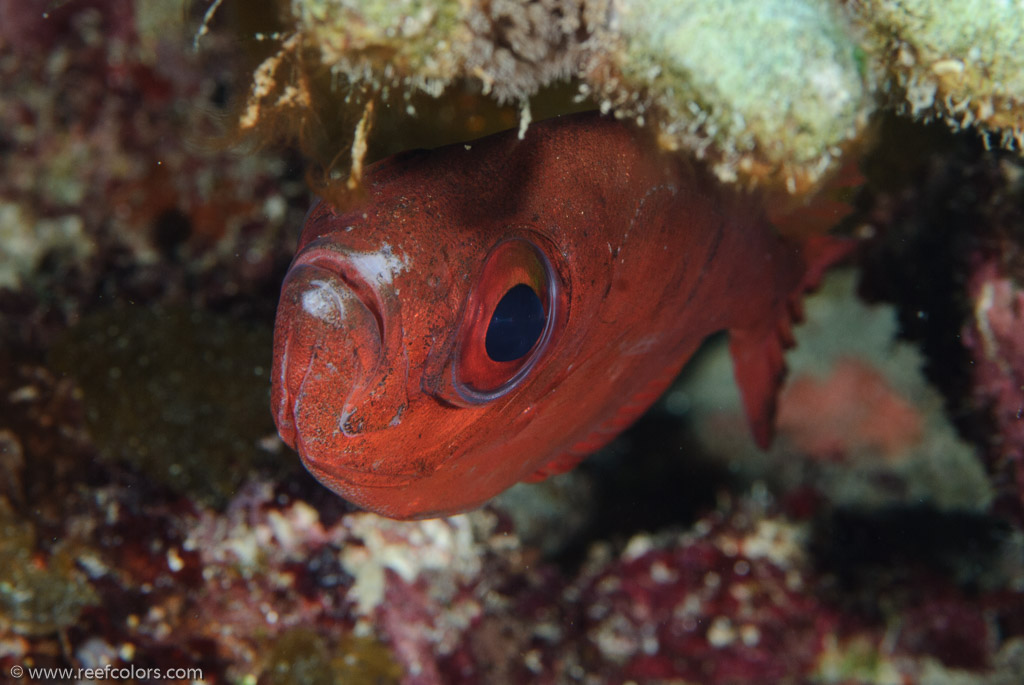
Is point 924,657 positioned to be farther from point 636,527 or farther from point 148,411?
point 148,411

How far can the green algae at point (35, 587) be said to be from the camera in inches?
121

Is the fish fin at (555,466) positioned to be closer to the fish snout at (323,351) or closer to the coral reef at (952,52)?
the fish snout at (323,351)

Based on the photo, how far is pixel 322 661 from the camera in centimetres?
310

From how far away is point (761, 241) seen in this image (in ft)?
9.21

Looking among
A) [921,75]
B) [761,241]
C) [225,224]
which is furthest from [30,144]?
[921,75]

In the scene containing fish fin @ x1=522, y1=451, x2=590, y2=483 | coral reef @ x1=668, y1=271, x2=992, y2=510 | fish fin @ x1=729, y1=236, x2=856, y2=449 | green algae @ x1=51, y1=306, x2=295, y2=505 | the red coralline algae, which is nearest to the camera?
fish fin @ x1=522, y1=451, x2=590, y2=483

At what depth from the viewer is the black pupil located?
169 cm

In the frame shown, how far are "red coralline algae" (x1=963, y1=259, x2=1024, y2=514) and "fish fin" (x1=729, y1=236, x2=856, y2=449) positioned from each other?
2.29 ft

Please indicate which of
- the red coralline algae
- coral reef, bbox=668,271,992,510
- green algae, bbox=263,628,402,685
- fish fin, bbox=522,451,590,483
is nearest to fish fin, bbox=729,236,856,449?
the red coralline algae

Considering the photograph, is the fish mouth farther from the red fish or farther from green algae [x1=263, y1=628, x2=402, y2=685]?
green algae [x1=263, y1=628, x2=402, y2=685]

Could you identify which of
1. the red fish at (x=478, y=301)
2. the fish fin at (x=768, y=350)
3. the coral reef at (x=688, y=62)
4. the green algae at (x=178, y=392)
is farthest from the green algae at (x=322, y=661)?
the coral reef at (x=688, y=62)

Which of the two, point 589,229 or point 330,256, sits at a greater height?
point 589,229

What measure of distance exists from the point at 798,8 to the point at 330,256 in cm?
125

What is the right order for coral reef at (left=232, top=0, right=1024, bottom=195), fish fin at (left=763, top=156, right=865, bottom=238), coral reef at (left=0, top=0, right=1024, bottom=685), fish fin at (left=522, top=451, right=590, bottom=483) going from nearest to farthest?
coral reef at (left=232, top=0, right=1024, bottom=195)
fish fin at (left=763, top=156, right=865, bottom=238)
fish fin at (left=522, top=451, right=590, bottom=483)
coral reef at (left=0, top=0, right=1024, bottom=685)
